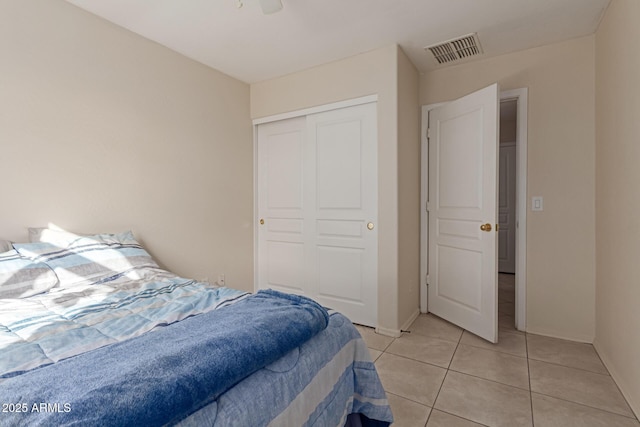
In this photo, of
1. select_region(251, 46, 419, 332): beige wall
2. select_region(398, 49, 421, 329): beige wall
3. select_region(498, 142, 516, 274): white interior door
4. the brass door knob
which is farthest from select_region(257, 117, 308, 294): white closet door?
select_region(498, 142, 516, 274): white interior door

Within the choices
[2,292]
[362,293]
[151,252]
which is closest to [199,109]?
[151,252]

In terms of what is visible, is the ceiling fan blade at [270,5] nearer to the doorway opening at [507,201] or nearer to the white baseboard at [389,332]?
the white baseboard at [389,332]

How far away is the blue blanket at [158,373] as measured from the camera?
2.00 feet

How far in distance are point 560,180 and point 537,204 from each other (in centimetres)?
24

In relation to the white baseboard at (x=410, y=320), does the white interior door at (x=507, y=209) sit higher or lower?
higher

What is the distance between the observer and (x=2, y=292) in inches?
57.9

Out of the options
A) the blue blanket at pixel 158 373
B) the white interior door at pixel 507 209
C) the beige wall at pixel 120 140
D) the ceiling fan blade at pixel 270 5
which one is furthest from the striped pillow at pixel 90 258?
the white interior door at pixel 507 209

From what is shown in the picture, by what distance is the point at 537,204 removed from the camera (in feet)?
8.79

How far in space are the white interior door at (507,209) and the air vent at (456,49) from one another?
9.50ft

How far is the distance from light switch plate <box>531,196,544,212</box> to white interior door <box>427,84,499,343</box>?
19.2 inches

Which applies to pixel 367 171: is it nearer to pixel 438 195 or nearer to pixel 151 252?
pixel 438 195

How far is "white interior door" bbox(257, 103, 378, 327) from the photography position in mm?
2844

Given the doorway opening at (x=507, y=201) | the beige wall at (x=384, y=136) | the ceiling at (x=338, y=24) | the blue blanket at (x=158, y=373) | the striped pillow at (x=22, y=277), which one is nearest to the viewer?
the blue blanket at (x=158, y=373)

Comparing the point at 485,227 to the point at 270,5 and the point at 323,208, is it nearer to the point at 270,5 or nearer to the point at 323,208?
the point at 323,208
